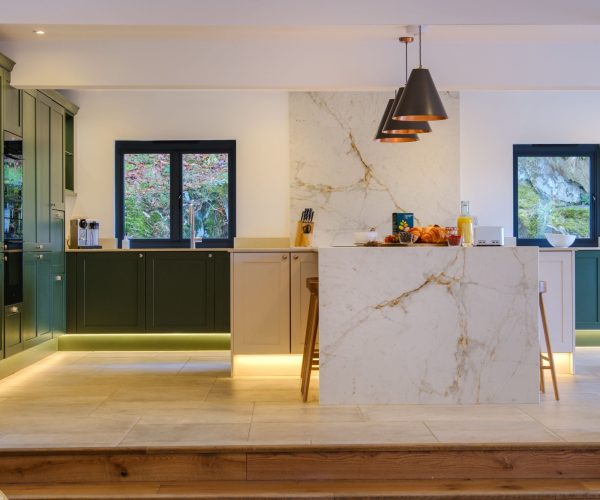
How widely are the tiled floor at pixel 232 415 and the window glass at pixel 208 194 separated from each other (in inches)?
84.0

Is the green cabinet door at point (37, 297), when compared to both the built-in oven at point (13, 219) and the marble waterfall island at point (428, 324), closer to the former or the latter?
the built-in oven at point (13, 219)

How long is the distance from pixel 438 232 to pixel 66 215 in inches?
161

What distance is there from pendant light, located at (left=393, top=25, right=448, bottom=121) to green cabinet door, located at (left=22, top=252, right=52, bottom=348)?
10.6 ft

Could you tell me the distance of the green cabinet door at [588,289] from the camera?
691 cm

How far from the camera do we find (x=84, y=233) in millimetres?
7102

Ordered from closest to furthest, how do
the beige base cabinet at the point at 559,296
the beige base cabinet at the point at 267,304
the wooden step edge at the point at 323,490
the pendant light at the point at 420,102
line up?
the wooden step edge at the point at 323,490 < the pendant light at the point at 420,102 < the beige base cabinet at the point at 267,304 < the beige base cabinet at the point at 559,296

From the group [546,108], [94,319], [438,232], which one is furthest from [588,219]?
[94,319]

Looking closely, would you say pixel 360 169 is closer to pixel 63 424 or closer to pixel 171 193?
pixel 171 193

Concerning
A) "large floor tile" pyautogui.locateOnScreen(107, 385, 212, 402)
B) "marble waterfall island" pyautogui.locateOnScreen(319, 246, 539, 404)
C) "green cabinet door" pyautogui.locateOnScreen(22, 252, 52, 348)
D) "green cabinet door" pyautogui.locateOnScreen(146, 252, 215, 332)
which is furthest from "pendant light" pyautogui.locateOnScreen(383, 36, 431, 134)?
"green cabinet door" pyautogui.locateOnScreen(22, 252, 52, 348)

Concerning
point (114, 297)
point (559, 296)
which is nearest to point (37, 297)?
point (114, 297)

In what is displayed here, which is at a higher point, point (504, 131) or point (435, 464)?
point (504, 131)

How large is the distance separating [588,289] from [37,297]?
194 inches

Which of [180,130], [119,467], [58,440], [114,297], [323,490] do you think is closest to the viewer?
[323,490]

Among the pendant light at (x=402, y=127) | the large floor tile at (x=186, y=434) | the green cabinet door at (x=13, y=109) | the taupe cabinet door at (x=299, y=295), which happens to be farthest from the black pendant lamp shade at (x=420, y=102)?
the green cabinet door at (x=13, y=109)
